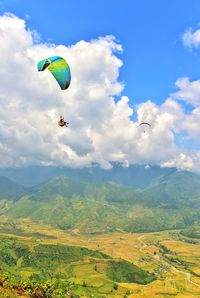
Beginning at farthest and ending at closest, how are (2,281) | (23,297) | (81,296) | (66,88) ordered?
1. (81,296)
2. (2,281)
3. (23,297)
4. (66,88)

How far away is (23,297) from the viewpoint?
5388 cm

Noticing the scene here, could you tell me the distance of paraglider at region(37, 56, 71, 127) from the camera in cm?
4556

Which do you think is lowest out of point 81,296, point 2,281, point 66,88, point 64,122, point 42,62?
point 81,296

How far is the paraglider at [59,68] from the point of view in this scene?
45.6m

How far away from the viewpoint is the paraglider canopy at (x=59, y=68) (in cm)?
4556

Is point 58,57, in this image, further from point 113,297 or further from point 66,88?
point 113,297

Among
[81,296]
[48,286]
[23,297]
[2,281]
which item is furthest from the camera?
[81,296]

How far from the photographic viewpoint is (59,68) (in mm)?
46250

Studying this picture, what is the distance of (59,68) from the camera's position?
46.2 metres

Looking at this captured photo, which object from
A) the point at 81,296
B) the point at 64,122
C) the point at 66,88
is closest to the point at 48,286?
the point at 64,122

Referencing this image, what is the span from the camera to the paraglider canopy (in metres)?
45.6

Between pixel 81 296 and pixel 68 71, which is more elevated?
pixel 68 71

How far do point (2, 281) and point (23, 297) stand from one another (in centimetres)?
676

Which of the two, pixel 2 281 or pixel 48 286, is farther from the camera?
pixel 48 286
